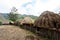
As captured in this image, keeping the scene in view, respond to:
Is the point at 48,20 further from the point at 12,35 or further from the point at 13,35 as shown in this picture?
the point at 12,35

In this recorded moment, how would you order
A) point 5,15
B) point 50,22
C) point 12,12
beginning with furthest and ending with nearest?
point 5,15
point 12,12
point 50,22

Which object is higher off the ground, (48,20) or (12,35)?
(48,20)

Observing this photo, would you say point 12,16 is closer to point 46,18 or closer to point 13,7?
point 13,7

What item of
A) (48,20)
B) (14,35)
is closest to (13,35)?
(14,35)

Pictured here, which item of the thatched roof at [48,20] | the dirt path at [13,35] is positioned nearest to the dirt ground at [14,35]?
the dirt path at [13,35]

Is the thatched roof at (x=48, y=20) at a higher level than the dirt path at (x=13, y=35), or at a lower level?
higher

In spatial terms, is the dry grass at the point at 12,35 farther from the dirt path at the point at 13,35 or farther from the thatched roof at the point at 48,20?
the thatched roof at the point at 48,20

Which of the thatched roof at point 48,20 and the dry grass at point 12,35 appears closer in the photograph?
the thatched roof at point 48,20

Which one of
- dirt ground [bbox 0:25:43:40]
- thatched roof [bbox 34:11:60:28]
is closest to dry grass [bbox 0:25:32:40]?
dirt ground [bbox 0:25:43:40]

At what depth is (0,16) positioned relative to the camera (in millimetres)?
36875

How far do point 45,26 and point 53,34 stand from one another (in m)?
1.63

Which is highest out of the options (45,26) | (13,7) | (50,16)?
(13,7)

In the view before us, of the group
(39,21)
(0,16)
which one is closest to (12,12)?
(0,16)

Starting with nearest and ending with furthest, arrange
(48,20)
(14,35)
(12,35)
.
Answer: (48,20)
(14,35)
(12,35)
